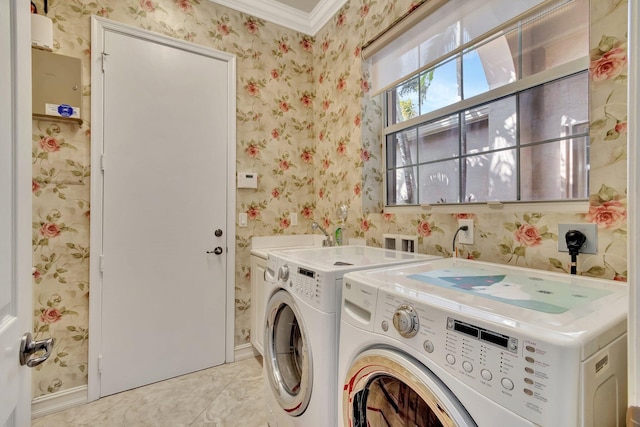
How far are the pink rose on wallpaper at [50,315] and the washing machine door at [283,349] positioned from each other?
4.27 ft

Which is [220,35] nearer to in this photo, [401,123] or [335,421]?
[401,123]

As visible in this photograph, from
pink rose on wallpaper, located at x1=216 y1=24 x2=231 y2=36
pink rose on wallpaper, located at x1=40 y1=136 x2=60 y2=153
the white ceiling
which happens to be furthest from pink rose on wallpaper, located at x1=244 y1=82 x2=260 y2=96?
pink rose on wallpaper, located at x1=40 y1=136 x2=60 y2=153

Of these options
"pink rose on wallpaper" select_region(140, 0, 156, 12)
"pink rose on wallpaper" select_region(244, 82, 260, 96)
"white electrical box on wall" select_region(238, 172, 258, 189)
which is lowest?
"white electrical box on wall" select_region(238, 172, 258, 189)

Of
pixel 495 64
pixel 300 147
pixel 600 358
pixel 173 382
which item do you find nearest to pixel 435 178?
pixel 495 64

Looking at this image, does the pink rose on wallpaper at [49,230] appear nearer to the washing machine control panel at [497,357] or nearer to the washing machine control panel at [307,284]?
the washing machine control panel at [307,284]

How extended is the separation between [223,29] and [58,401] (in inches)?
106

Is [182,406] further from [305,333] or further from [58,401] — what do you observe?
[305,333]

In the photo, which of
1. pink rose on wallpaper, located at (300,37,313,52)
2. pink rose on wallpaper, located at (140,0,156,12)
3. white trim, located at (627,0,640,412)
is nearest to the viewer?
white trim, located at (627,0,640,412)

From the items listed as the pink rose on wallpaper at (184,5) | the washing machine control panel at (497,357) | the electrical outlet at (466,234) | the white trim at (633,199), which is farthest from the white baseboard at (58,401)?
the pink rose on wallpaper at (184,5)

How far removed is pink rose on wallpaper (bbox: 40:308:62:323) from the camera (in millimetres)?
1735

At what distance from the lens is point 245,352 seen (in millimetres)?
2340

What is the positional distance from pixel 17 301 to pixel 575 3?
2.16 m

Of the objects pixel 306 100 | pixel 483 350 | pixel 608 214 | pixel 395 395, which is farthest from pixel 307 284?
pixel 306 100

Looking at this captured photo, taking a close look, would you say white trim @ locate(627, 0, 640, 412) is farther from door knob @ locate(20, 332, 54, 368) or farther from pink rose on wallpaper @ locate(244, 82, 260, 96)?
pink rose on wallpaper @ locate(244, 82, 260, 96)
